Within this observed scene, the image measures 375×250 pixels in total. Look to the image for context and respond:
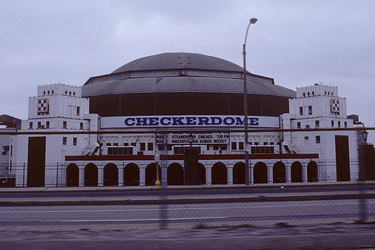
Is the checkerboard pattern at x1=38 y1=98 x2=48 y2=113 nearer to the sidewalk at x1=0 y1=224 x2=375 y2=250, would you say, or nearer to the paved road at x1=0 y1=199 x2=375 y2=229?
the paved road at x1=0 y1=199 x2=375 y2=229

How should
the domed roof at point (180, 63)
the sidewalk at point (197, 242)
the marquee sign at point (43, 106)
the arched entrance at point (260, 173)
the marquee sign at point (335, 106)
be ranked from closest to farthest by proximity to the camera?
1. the sidewalk at point (197, 242)
2. the arched entrance at point (260, 173)
3. the marquee sign at point (43, 106)
4. the marquee sign at point (335, 106)
5. the domed roof at point (180, 63)

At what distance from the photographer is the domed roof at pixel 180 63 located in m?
88.9

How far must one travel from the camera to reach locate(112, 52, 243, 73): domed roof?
88875 mm

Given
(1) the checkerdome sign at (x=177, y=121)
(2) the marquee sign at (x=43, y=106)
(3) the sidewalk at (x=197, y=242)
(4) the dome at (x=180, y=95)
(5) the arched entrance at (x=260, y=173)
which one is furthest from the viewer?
(4) the dome at (x=180, y=95)

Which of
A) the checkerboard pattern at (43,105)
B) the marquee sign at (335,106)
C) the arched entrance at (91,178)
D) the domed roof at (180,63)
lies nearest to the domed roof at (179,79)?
the domed roof at (180,63)

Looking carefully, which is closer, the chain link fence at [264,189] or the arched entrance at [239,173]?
the chain link fence at [264,189]

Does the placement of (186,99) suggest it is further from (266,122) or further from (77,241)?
(77,241)

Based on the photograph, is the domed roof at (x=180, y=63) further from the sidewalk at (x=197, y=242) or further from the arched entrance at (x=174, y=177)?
the sidewalk at (x=197, y=242)

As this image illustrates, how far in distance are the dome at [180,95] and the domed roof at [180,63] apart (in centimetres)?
283

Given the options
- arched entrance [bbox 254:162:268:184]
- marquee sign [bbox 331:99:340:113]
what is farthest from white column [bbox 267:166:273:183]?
marquee sign [bbox 331:99:340:113]

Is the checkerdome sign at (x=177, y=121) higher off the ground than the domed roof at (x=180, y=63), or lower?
lower

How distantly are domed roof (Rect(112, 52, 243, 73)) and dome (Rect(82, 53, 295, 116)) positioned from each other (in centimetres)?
283

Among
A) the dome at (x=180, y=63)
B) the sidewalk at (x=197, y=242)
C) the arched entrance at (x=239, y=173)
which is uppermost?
the dome at (x=180, y=63)

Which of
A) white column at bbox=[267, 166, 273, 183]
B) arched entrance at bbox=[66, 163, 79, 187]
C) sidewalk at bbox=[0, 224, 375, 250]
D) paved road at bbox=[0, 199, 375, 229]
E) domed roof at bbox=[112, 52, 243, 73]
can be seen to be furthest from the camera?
domed roof at bbox=[112, 52, 243, 73]
